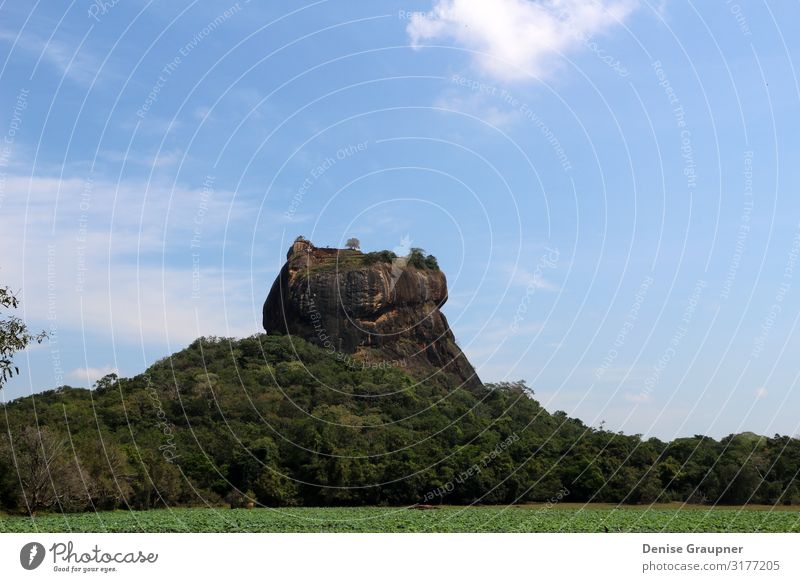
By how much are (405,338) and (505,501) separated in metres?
38.1

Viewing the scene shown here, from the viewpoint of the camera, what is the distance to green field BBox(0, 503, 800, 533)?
45.2 meters

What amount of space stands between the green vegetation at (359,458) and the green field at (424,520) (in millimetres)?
2880

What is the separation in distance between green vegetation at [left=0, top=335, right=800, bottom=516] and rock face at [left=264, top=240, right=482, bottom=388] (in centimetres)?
2150

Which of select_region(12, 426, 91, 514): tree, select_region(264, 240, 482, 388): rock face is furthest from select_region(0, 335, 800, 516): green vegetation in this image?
select_region(264, 240, 482, 388): rock face

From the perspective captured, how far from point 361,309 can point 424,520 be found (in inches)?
2058

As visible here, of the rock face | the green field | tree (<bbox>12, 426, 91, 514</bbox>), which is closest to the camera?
the green field

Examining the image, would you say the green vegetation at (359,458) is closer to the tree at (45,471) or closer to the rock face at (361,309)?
the tree at (45,471)

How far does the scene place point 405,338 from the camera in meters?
104

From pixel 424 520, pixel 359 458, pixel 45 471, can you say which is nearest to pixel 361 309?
pixel 359 458

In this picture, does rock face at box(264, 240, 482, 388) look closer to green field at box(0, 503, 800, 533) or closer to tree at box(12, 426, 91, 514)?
green field at box(0, 503, 800, 533)

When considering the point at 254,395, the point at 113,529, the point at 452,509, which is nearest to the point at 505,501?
the point at 452,509

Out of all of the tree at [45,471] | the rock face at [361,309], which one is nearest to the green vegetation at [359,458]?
the tree at [45,471]

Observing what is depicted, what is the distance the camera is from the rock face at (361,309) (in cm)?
10019

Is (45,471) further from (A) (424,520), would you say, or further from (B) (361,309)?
(B) (361,309)
